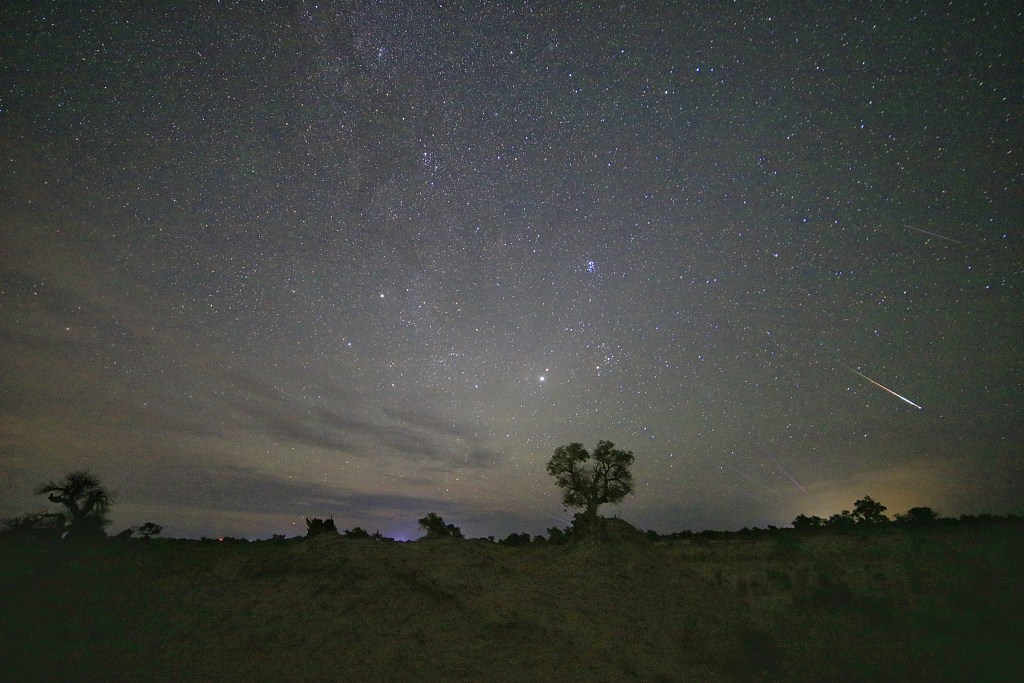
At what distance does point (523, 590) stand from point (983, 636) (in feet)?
71.5

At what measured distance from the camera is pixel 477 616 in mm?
18531

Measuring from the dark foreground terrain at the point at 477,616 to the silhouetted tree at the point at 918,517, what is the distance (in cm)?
1624

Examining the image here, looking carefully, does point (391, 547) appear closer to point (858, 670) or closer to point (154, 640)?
point (154, 640)

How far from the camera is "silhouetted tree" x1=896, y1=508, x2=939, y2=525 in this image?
44050 mm

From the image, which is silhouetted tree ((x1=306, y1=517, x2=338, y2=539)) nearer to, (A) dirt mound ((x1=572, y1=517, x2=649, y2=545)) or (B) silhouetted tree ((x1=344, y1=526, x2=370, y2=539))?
(B) silhouetted tree ((x1=344, y1=526, x2=370, y2=539))

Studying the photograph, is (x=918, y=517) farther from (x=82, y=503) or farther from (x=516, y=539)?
(x=82, y=503)

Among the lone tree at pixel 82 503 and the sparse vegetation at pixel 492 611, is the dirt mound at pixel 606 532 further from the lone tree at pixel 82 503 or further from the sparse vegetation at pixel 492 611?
the lone tree at pixel 82 503

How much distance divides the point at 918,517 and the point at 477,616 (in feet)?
173

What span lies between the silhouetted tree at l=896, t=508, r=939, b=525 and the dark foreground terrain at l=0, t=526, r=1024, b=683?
1624 cm

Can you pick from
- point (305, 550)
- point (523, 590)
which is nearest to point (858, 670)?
point (523, 590)

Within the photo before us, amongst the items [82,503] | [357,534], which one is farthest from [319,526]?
[82,503]

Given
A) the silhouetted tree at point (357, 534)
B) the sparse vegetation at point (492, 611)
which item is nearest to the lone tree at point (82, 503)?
the sparse vegetation at point (492, 611)

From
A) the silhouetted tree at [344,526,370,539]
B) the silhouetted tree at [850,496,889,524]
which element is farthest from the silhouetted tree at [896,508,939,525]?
the silhouetted tree at [344,526,370,539]

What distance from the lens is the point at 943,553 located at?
99.7 ft
